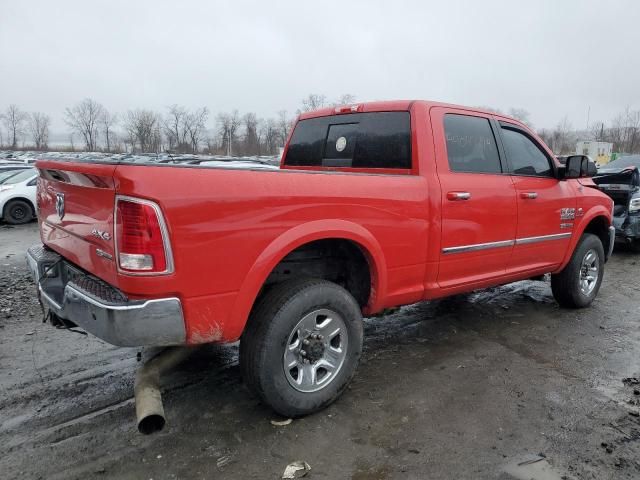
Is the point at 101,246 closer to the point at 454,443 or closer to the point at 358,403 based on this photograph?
the point at 358,403

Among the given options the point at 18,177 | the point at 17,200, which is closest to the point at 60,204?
the point at 17,200

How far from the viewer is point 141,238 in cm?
232

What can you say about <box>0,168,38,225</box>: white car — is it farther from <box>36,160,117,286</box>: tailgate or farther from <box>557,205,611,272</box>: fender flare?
<box>557,205,611,272</box>: fender flare

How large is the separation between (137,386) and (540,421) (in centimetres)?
249

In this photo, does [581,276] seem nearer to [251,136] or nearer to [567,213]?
[567,213]

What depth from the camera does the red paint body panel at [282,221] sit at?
7.88 ft

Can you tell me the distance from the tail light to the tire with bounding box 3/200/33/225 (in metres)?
12.4

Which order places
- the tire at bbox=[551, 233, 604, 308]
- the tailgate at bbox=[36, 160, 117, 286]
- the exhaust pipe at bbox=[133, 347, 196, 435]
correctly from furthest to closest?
the tire at bbox=[551, 233, 604, 308]
the exhaust pipe at bbox=[133, 347, 196, 435]
the tailgate at bbox=[36, 160, 117, 286]

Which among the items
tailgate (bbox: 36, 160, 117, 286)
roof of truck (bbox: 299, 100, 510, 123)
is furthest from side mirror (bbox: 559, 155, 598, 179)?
tailgate (bbox: 36, 160, 117, 286)

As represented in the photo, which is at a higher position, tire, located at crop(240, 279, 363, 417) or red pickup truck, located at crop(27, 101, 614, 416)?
red pickup truck, located at crop(27, 101, 614, 416)

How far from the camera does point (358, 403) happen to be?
3275 mm

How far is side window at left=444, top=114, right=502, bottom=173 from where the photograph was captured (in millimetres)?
3807

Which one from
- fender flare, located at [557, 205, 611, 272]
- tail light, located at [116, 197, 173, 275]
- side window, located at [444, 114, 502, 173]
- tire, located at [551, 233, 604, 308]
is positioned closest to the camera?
tail light, located at [116, 197, 173, 275]

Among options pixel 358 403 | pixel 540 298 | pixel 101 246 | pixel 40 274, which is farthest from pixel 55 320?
pixel 540 298
